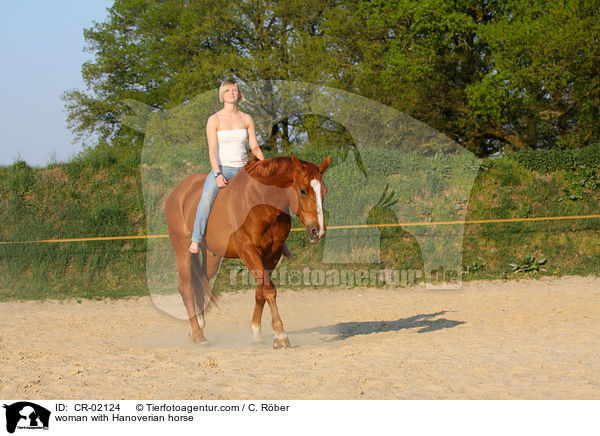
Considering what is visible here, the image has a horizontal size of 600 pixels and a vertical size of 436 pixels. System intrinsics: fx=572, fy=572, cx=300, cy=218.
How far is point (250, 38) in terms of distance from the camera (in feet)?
82.1

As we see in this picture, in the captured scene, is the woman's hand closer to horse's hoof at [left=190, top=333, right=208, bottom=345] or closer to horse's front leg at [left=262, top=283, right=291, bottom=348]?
horse's front leg at [left=262, top=283, right=291, bottom=348]

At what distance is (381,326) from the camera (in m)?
8.05

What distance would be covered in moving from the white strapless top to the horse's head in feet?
2.99

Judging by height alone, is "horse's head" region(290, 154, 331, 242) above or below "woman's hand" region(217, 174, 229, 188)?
below

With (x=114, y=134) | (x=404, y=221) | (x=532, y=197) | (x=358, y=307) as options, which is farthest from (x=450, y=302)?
(x=114, y=134)

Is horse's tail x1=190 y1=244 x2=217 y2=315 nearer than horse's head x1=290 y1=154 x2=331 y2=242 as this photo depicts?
No

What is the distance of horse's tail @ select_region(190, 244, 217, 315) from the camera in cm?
680

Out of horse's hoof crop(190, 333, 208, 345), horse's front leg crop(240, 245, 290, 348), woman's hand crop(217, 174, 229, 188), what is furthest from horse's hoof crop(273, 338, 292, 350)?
woman's hand crop(217, 174, 229, 188)

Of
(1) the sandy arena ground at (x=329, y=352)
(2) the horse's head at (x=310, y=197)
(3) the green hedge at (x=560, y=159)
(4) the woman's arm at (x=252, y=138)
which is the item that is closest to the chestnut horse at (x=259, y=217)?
(2) the horse's head at (x=310, y=197)

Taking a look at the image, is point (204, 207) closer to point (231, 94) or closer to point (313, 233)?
point (231, 94)

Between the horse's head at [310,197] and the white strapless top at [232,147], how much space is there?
2.99 feet
